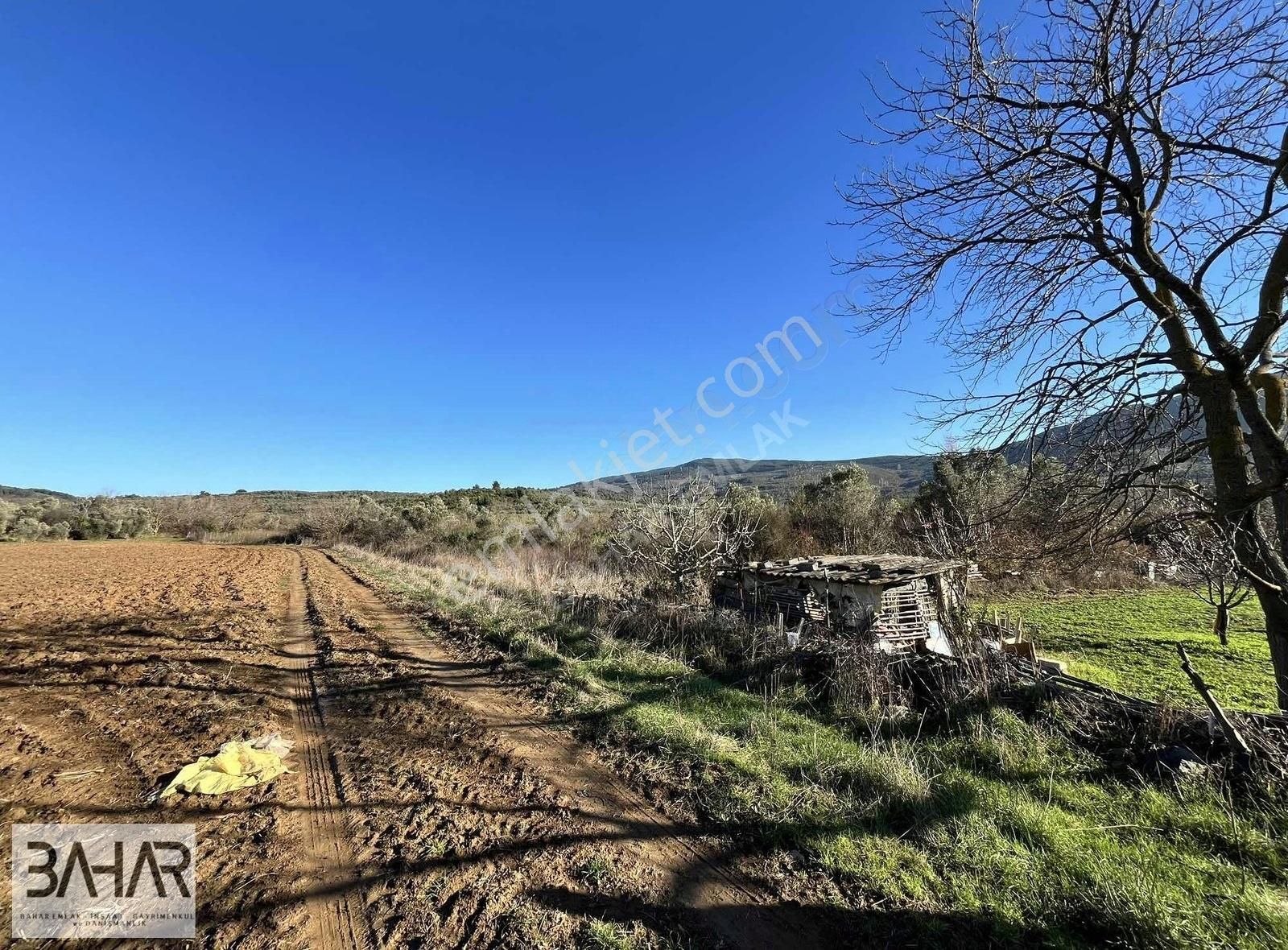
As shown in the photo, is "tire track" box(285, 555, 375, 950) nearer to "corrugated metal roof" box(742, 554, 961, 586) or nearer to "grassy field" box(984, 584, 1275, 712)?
"grassy field" box(984, 584, 1275, 712)

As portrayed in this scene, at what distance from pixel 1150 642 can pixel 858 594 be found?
28.1ft

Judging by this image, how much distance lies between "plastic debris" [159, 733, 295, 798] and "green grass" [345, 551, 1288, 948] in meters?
2.93

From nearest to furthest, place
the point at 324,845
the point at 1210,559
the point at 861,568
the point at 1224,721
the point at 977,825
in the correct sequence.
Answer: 1. the point at 324,845
2. the point at 977,825
3. the point at 1224,721
4. the point at 1210,559
5. the point at 861,568

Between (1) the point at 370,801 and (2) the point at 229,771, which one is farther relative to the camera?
(2) the point at 229,771

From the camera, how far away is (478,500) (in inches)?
1838

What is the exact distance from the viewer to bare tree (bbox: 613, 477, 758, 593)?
12.5m

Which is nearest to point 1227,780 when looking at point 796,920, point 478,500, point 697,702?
point 796,920

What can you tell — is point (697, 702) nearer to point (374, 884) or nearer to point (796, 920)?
point (796, 920)

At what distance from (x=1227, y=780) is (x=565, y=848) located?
5.43 metres

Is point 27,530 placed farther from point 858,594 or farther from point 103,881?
point 858,594

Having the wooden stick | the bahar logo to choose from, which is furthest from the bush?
the wooden stick

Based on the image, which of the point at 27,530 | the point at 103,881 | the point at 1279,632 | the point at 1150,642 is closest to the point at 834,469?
the point at 1150,642

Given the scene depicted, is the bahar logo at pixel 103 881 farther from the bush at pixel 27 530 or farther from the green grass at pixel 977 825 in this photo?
the bush at pixel 27 530

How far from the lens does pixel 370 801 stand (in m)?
3.94
